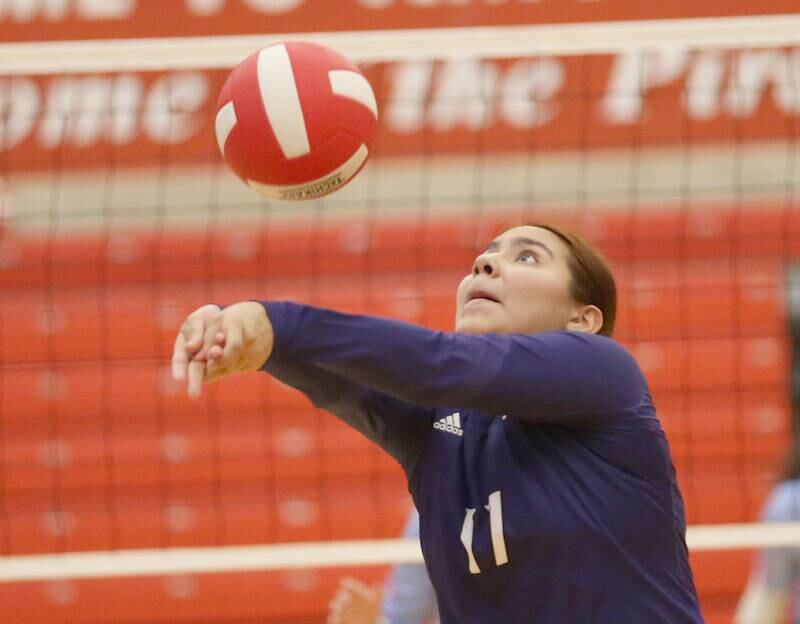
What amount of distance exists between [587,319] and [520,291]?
172 millimetres

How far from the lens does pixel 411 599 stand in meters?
3.54

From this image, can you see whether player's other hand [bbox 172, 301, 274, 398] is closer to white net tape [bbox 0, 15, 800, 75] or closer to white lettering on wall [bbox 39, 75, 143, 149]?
white net tape [bbox 0, 15, 800, 75]

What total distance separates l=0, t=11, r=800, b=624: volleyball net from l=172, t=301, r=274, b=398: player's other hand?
15.4 ft

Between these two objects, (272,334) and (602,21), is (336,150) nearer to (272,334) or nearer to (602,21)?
(272,334)

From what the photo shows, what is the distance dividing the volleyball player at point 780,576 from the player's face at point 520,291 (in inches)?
73.7

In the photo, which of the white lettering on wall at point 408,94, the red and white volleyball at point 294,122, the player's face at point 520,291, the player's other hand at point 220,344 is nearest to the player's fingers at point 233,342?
the player's other hand at point 220,344

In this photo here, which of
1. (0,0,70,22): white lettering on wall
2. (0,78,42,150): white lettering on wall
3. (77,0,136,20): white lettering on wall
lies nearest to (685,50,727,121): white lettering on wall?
(77,0,136,20): white lettering on wall

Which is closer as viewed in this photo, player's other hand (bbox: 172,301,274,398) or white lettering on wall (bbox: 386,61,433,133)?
player's other hand (bbox: 172,301,274,398)

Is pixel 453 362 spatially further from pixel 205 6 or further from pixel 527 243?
pixel 205 6

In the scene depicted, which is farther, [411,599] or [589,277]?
[411,599]

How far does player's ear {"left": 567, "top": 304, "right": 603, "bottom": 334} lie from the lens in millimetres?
2391

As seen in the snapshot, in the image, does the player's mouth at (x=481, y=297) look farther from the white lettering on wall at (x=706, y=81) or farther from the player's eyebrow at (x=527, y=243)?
the white lettering on wall at (x=706, y=81)

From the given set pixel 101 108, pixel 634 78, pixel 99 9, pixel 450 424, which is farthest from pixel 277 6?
pixel 450 424

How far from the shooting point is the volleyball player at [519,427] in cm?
189
